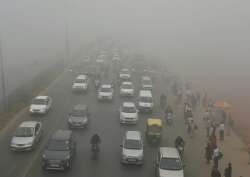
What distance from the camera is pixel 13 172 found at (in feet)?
78.8

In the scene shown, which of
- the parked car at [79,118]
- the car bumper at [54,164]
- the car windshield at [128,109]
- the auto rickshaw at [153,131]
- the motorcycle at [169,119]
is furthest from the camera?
the motorcycle at [169,119]

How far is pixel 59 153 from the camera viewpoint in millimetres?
24359

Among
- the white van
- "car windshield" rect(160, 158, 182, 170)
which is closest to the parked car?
the white van

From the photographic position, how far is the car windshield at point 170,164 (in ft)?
77.0

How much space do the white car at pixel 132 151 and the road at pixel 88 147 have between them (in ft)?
1.34

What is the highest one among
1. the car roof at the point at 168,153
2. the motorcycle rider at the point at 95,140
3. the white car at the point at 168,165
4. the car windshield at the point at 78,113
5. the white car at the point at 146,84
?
the white car at the point at 146,84

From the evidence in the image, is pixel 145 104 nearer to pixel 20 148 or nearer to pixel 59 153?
pixel 20 148

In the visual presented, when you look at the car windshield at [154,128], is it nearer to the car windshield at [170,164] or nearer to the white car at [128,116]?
the white car at [128,116]

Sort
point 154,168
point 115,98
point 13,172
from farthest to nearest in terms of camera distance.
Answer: point 115,98
point 154,168
point 13,172

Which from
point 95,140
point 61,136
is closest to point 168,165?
point 95,140

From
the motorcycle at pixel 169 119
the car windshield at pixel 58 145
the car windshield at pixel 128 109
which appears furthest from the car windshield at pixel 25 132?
the motorcycle at pixel 169 119

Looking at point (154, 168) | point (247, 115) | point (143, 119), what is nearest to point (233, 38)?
point (247, 115)

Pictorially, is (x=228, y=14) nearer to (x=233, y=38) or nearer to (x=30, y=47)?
(x=233, y=38)

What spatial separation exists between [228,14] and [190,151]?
161310mm
